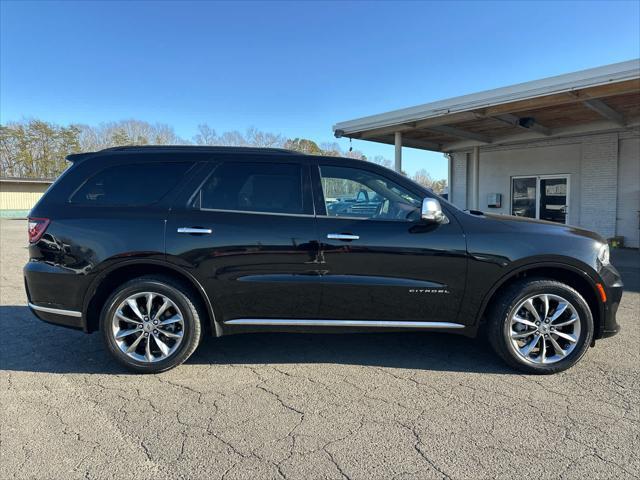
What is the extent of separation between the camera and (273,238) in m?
3.65

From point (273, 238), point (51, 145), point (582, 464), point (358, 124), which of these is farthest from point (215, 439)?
point (51, 145)

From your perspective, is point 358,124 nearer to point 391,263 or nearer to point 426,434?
point 391,263

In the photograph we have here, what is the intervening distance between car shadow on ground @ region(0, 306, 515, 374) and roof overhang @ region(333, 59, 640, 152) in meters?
5.87

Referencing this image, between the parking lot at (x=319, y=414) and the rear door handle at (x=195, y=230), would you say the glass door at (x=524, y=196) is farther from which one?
the rear door handle at (x=195, y=230)

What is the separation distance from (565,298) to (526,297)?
0.34 metres

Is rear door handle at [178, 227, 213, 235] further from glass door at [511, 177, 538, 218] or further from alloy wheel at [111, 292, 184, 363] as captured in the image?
glass door at [511, 177, 538, 218]

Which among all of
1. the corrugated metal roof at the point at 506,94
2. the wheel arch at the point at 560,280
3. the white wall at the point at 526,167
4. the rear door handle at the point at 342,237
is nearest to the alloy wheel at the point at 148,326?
the rear door handle at the point at 342,237

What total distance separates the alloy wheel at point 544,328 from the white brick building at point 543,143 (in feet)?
19.0

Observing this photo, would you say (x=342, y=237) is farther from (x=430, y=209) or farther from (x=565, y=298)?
(x=565, y=298)

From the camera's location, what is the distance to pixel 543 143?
43.2ft

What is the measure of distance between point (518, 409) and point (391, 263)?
4.64ft

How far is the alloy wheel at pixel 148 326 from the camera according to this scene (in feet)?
12.1

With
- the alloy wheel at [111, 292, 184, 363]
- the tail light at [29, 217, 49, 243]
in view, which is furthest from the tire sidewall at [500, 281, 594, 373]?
the tail light at [29, 217, 49, 243]

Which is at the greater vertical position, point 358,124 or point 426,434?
point 358,124
